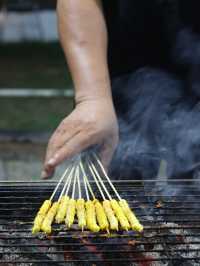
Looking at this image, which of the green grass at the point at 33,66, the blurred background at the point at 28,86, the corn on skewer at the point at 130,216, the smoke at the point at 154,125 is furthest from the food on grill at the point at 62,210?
the green grass at the point at 33,66

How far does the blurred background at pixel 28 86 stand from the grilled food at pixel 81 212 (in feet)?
12.6

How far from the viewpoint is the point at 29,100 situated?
9.45 metres

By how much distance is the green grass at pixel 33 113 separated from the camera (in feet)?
26.8

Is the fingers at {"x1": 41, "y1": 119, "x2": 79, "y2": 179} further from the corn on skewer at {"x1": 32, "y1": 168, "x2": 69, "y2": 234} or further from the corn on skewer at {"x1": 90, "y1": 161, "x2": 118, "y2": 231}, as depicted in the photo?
the corn on skewer at {"x1": 90, "y1": 161, "x2": 118, "y2": 231}

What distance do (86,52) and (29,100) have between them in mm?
6369

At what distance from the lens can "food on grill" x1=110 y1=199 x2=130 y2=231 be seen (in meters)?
2.42

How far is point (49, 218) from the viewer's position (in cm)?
248

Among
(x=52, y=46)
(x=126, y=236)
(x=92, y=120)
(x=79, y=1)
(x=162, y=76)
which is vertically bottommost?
(x=126, y=236)

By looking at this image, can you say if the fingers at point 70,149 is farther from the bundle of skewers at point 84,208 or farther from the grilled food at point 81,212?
the grilled food at point 81,212

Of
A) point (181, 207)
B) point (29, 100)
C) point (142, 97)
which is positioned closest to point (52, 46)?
point (29, 100)

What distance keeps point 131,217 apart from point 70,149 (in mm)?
568

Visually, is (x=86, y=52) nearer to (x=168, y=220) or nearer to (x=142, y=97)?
(x=142, y=97)

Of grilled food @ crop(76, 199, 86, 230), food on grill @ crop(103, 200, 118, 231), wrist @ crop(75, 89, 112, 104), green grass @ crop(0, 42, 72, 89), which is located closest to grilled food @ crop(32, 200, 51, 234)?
grilled food @ crop(76, 199, 86, 230)

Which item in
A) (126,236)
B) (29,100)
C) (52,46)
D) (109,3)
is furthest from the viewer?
(52,46)
